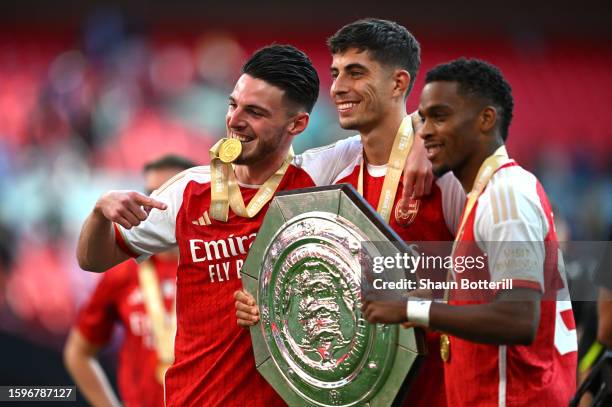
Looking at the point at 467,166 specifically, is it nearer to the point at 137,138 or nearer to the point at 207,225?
the point at 207,225

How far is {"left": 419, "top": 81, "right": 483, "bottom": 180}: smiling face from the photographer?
324 centimetres

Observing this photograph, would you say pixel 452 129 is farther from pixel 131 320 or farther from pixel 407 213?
pixel 131 320

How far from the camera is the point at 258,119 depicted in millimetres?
3996

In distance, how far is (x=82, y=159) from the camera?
994cm

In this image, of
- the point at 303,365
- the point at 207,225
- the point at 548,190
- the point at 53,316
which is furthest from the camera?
the point at 548,190

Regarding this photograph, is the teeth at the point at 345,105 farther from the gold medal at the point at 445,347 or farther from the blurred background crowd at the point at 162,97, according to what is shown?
the blurred background crowd at the point at 162,97

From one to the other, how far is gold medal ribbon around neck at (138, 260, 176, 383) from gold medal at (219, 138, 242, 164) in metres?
2.07

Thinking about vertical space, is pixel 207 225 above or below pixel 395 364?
above

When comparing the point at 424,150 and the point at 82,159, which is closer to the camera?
the point at 424,150

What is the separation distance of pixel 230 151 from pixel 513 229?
4.29 ft

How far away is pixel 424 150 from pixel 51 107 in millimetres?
7095

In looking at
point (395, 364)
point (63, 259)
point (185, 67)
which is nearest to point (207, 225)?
point (395, 364)

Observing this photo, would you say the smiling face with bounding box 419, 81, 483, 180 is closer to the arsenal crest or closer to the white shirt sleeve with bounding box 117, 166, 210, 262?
the arsenal crest
